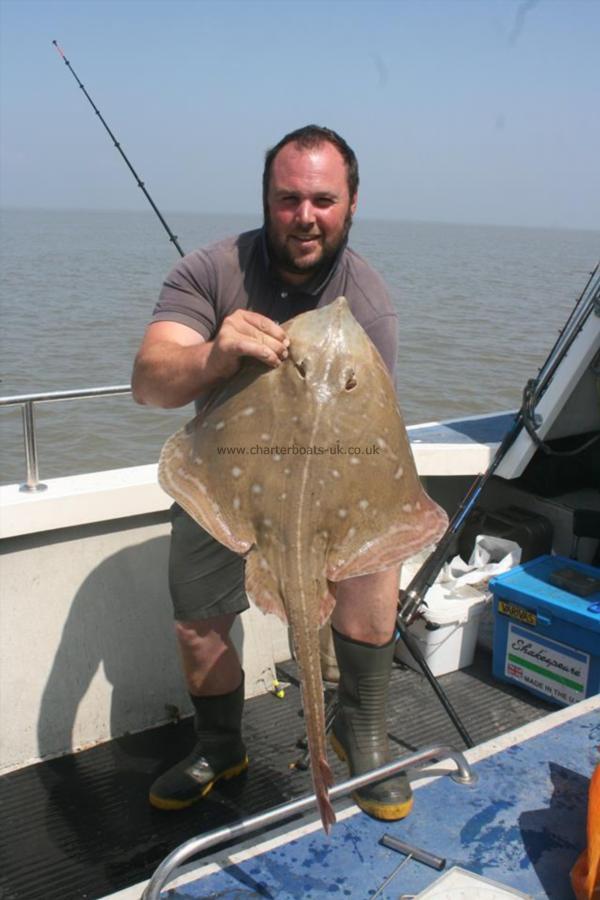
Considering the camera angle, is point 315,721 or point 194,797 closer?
point 315,721

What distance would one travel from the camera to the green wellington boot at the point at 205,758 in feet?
10.1

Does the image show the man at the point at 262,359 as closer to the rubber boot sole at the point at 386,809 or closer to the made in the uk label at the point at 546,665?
the rubber boot sole at the point at 386,809

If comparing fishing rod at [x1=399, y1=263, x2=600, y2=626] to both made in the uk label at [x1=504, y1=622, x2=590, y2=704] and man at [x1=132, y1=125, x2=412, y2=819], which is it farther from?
man at [x1=132, y1=125, x2=412, y2=819]

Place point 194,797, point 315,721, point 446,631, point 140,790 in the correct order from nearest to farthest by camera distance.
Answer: point 315,721 → point 194,797 → point 140,790 → point 446,631

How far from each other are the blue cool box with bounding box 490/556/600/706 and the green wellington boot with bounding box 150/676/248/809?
5.20ft

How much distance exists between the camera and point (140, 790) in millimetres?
3236

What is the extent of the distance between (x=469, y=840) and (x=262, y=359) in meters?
1.48

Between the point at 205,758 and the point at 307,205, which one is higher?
the point at 307,205

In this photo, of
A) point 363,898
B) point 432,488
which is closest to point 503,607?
point 432,488

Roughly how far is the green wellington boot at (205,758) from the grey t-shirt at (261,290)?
4.76ft

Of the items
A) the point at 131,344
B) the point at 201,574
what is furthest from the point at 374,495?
the point at 131,344

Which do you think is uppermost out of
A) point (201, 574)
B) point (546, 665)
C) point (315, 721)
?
point (315, 721)

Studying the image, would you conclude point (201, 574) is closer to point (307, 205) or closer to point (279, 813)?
point (279, 813)

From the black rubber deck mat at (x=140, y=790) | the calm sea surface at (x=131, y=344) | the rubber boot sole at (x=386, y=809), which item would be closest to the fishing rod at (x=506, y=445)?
the black rubber deck mat at (x=140, y=790)
